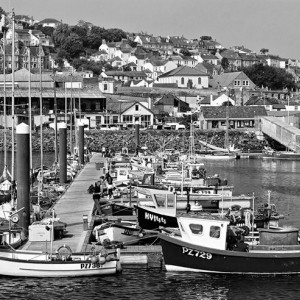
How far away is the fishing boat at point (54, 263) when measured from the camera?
2525cm

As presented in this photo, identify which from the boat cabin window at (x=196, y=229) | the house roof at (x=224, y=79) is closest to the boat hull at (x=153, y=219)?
the boat cabin window at (x=196, y=229)

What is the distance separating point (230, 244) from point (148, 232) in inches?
162

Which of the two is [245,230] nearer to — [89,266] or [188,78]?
[89,266]

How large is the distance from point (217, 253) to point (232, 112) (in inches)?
3073

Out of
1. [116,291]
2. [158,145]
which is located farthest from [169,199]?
[158,145]

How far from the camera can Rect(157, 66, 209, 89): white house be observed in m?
145

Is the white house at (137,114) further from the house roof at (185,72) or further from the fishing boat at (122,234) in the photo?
the fishing boat at (122,234)

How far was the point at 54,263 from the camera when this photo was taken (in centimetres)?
2522

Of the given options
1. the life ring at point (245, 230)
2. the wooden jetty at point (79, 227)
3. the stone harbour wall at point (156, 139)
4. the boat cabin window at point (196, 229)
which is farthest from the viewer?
the stone harbour wall at point (156, 139)

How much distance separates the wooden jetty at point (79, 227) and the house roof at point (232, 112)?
2270 inches

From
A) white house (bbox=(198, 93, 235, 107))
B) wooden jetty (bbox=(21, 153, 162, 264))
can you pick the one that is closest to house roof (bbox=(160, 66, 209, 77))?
white house (bbox=(198, 93, 235, 107))

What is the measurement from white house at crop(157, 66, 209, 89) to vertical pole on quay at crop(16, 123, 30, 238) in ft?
379

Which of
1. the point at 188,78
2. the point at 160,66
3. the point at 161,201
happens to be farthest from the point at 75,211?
the point at 160,66

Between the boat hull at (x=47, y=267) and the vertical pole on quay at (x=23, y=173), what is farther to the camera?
the vertical pole on quay at (x=23, y=173)
